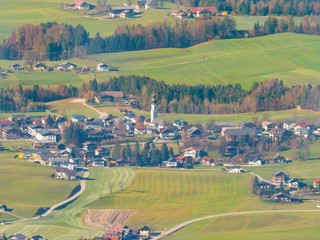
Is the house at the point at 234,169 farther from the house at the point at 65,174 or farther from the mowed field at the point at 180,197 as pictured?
the house at the point at 65,174

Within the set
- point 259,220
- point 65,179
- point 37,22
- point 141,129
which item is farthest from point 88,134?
point 37,22

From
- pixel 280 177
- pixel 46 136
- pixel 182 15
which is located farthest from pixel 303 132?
pixel 182 15

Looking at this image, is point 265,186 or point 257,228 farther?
point 265,186

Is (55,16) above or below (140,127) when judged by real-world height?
above

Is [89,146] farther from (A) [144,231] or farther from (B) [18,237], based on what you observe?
(B) [18,237]

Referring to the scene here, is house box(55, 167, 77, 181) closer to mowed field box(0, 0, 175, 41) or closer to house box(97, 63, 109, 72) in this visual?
house box(97, 63, 109, 72)

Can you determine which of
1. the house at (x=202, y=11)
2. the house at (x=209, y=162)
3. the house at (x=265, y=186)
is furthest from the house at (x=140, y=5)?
the house at (x=265, y=186)

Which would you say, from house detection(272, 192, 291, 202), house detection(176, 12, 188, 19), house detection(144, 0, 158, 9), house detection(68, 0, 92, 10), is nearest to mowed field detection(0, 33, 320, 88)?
house detection(176, 12, 188, 19)
